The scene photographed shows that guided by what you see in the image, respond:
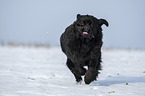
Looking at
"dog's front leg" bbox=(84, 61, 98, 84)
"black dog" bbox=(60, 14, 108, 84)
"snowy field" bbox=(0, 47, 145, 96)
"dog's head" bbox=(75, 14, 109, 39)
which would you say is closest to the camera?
"snowy field" bbox=(0, 47, 145, 96)

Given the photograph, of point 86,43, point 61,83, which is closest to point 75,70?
point 61,83

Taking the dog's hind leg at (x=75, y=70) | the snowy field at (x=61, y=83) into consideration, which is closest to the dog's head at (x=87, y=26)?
the dog's hind leg at (x=75, y=70)

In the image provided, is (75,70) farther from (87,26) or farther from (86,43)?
(87,26)

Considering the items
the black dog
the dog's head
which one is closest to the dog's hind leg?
the black dog

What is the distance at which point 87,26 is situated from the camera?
18.7 feet

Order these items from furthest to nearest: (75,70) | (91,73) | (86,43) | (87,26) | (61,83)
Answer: (61,83) → (75,70) → (91,73) → (86,43) → (87,26)

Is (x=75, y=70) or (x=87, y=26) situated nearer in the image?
(x=87, y=26)

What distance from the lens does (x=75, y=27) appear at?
605 cm

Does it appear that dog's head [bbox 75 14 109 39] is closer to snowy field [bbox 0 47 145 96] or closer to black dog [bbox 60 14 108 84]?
black dog [bbox 60 14 108 84]

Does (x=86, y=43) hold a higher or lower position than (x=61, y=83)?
higher

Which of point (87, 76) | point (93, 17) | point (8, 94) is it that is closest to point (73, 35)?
point (93, 17)

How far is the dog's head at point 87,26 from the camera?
570 centimetres

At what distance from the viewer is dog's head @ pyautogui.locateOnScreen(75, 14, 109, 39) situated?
5703 millimetres

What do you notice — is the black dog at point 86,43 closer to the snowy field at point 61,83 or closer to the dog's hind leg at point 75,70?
the dog's hind leg at point 75,70
